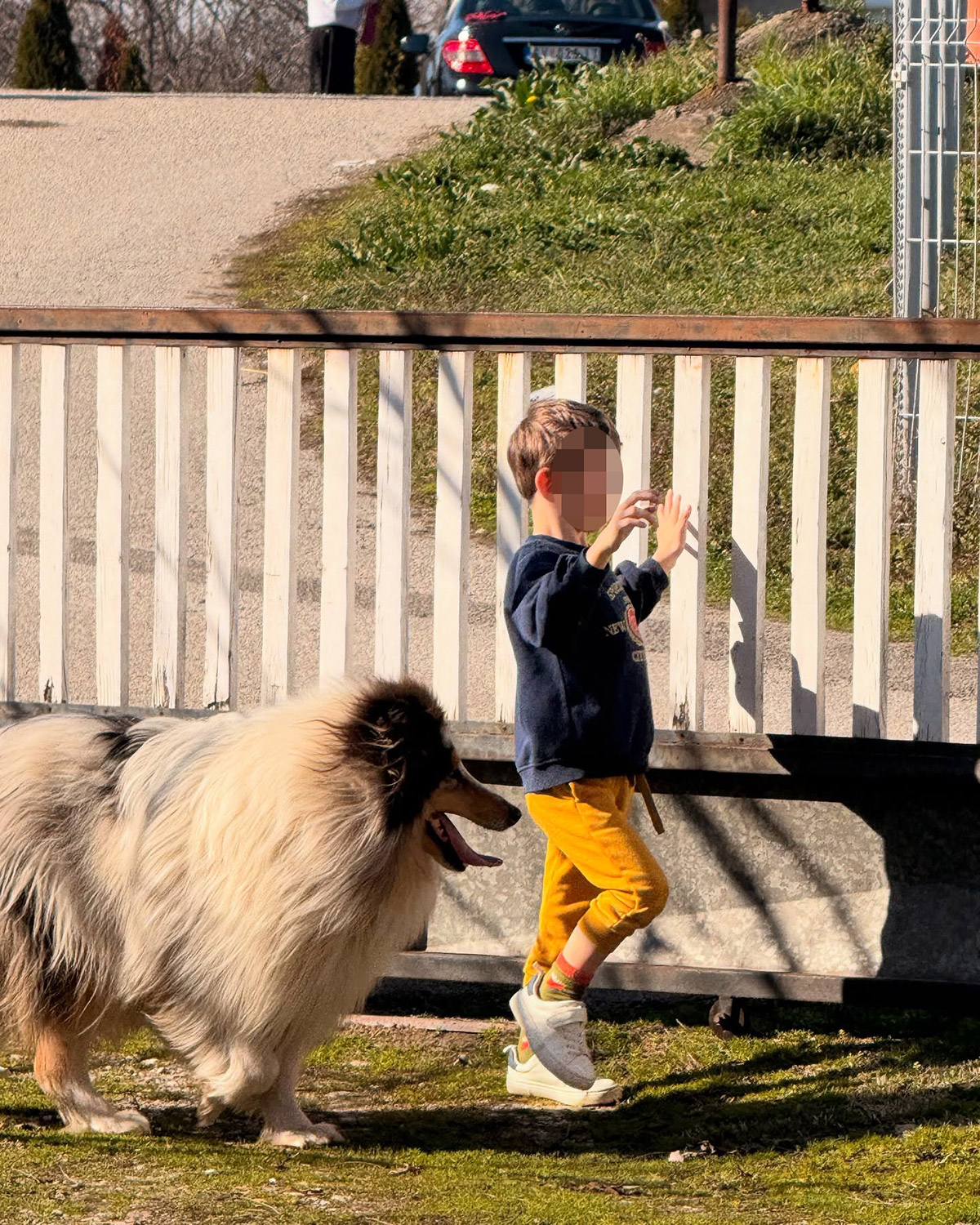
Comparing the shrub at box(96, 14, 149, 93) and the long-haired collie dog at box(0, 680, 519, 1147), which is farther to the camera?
the shrub at box(96, 14, 149, 93)

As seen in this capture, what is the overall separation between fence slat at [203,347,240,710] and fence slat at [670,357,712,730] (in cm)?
117

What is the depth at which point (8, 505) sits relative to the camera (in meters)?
4.58


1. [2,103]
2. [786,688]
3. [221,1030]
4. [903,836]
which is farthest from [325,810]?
[2,103]

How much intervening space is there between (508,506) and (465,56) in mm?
13325

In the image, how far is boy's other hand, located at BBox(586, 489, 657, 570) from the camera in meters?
3.62

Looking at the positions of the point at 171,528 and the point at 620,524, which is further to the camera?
the point at 171,528

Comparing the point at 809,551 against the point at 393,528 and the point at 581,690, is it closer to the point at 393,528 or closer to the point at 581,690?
the point at 581,690

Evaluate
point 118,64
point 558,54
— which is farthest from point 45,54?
point 558,54

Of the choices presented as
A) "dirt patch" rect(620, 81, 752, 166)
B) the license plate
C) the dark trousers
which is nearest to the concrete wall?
"dirt patch" rect(620, 81, 752, 166)

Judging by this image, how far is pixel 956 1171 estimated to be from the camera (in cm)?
351

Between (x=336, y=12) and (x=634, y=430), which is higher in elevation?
(x=336, y=12)

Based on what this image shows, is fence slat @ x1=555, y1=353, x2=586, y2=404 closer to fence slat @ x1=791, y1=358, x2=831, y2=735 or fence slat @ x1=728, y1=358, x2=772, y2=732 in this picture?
fence slat @ x1=728, y1=358, x2=772, y2=732

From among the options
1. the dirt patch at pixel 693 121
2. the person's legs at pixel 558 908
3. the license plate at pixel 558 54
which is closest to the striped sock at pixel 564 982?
the person's legs at pixel 558 908

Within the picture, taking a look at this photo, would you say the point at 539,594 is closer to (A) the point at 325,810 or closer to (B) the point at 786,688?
(A) the point at 325,810
